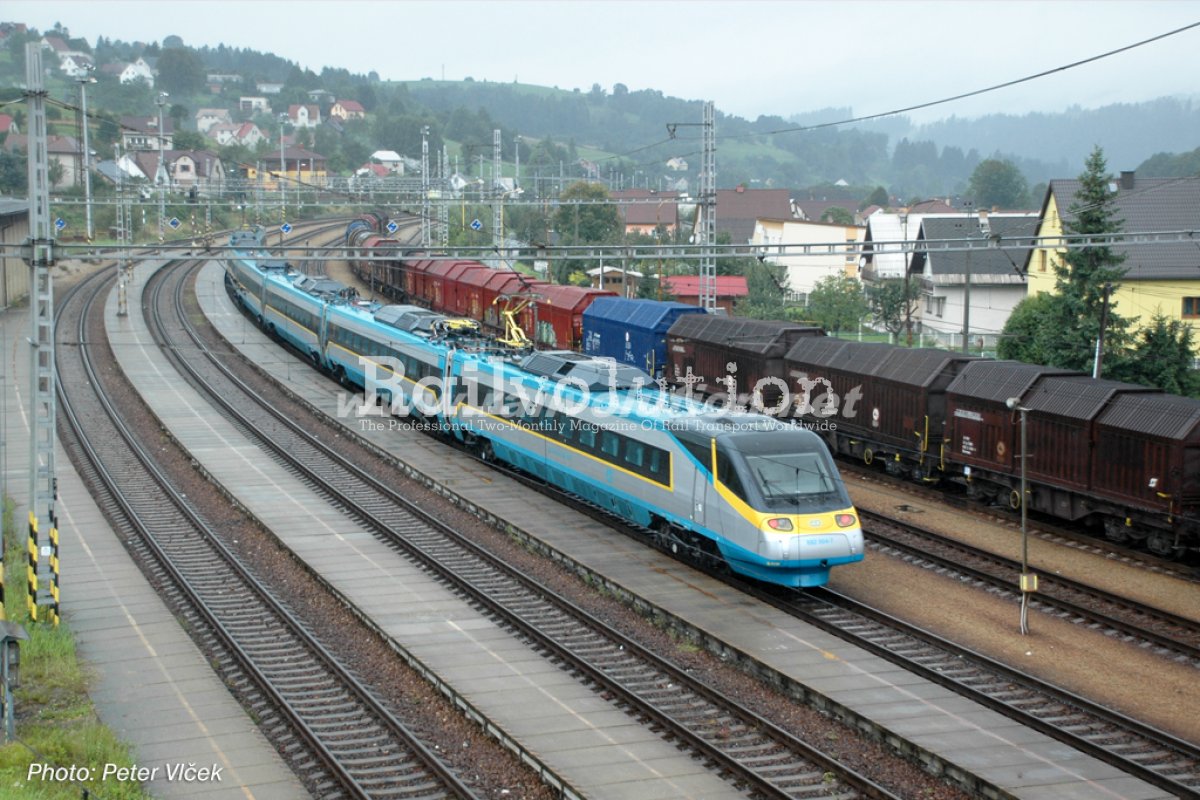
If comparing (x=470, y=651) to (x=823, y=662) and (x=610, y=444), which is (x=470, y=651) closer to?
(x=823, y=662)

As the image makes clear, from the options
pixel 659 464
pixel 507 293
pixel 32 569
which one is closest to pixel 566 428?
pixel 659 464

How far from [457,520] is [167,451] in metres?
11.3

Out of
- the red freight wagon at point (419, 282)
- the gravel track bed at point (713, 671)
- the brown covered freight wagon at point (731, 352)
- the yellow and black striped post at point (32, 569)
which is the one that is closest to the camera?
the gravel track bed at point (713, 671)

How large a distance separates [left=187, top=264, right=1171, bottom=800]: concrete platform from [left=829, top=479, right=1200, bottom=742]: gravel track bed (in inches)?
70.9

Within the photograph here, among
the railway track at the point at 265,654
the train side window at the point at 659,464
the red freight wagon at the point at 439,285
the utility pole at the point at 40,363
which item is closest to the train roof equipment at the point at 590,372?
the train side window at the point at 659,464

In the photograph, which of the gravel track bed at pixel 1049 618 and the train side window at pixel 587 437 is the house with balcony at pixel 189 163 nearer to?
the train side window at pixel 587 437

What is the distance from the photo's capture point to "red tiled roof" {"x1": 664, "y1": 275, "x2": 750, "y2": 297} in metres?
64.8

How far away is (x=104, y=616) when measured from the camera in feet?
63.2

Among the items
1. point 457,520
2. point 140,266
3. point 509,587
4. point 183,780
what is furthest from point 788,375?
point 140,266

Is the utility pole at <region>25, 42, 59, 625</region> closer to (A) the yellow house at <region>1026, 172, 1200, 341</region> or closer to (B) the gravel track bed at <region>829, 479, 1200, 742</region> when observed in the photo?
(B) the gravel track bed at <region>829, 479, 1200, 742</region>

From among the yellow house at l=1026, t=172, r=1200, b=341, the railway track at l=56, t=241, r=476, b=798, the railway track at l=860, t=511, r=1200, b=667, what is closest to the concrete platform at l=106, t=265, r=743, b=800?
the railway track at l=56, t=241, r=476, b=798

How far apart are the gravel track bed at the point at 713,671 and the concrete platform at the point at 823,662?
34 cm

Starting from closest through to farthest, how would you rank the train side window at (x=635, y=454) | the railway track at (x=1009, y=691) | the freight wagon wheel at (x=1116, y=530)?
the railway track at (x=1009, y=691), the train side window at (x=635, y=454), the freight wagon wheel at (x=1116, y=530)

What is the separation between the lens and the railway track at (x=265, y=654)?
13507mm
